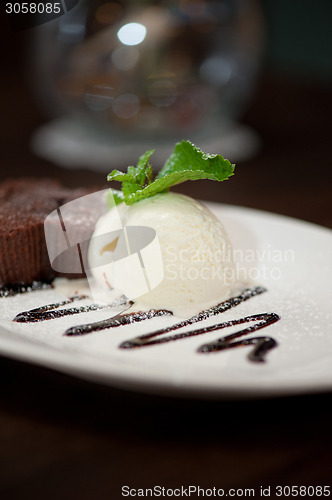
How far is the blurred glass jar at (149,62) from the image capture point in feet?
9.94

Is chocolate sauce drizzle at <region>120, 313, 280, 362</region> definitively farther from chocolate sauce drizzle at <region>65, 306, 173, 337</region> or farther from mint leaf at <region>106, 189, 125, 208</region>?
mint leaf at <region>106, 189, 125, 208</region>

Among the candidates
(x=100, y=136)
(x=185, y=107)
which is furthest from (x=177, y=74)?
(x=100, y=136)

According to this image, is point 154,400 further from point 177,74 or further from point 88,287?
point 177,74

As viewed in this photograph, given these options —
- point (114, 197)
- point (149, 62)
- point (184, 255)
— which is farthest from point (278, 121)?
point (184, 255)

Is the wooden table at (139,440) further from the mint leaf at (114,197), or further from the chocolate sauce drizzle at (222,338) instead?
the mint leaf at (114,197)

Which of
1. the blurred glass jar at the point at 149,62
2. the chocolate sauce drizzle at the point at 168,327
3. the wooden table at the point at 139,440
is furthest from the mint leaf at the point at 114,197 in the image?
the blurred glass jar at the point at 149,62

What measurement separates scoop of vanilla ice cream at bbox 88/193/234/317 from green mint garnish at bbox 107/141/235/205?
33mm

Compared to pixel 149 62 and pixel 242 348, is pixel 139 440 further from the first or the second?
pixel 149 62

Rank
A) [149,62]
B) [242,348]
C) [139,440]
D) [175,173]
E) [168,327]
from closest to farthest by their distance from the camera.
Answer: [139,440], [242,348], [168,327], [175,173], [149,62]

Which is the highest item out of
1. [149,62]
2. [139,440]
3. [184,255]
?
[149,62]

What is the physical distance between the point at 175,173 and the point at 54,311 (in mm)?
454

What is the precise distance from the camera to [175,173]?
150 cm

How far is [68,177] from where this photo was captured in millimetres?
2830

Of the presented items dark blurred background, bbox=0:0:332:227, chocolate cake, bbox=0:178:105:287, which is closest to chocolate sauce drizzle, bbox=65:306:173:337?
chocolate cake, bbox=0:178:105:287
